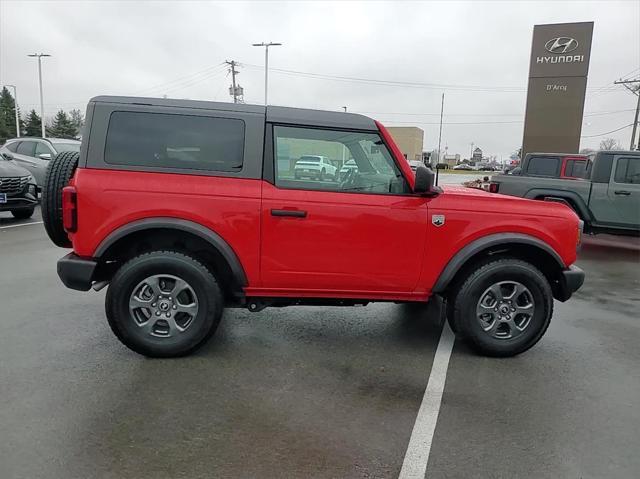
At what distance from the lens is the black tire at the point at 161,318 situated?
369 centimetres

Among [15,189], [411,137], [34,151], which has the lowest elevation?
[15,189]

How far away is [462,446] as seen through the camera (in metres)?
2.80

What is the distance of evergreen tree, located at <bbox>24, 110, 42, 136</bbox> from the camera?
70062mm

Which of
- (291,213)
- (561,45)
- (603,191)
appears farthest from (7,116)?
(291,213)

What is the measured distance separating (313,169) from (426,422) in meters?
2.02

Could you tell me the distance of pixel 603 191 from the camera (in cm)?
943

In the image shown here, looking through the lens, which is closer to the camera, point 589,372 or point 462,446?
point 462,446

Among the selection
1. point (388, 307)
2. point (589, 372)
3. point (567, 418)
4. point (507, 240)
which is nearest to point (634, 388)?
point (589, 372)

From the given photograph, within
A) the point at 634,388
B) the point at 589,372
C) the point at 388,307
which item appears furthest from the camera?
the point at 388,307

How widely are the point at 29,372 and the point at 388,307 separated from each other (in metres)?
3.44

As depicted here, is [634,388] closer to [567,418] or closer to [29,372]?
[567,418]

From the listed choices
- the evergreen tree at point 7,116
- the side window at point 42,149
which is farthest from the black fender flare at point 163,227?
the evergreen tree at point 7,116

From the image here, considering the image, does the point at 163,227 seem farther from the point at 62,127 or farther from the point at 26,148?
the point at 62,127

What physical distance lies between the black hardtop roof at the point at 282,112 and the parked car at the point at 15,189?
7.71m
